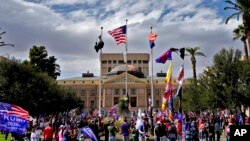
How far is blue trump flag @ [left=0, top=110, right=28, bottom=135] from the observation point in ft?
39.8

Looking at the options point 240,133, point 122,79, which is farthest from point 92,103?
point 240,133

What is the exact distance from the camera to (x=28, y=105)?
4119 centimetres

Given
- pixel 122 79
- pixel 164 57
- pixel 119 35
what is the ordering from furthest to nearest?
pixel 122 79 → pixel 119 35 → pixel 164 57

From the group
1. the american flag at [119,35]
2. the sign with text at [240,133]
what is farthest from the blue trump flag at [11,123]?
the american flag at [119,35]

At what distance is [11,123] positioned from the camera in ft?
40.0

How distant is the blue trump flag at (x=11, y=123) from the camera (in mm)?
12117

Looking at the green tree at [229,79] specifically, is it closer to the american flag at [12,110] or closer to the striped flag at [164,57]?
the striped flag at [164,57]

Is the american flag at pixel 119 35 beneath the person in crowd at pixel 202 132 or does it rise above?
above

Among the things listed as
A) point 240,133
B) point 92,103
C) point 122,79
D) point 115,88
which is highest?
point 122,79

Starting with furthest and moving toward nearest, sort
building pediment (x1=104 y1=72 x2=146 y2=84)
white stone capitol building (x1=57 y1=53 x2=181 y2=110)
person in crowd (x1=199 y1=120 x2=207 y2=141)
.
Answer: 1. white stone capitol building (x1=57 y1=53 x2=181 y2=110)
2. building pediment (x1=104 y1=72 x2=146 y2=84)
3. person in crowd (x1=199 y1=120 x2=207 y2=141)

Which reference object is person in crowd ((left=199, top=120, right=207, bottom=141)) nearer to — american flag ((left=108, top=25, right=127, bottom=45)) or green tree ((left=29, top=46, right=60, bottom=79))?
american flag ((left=108, top=25, right=127, bottom=45))

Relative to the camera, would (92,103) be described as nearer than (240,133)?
No

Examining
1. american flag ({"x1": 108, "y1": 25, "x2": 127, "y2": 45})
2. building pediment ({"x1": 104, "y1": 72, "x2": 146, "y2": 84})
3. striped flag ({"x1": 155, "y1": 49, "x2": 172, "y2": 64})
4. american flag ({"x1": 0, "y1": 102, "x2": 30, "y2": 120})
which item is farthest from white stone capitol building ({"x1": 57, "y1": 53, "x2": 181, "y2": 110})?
american flag ({"x1": 0, "y1": 102, "x2": 30, "y2": 120})

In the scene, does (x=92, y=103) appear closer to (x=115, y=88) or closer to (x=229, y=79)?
(x=115, y=88)
